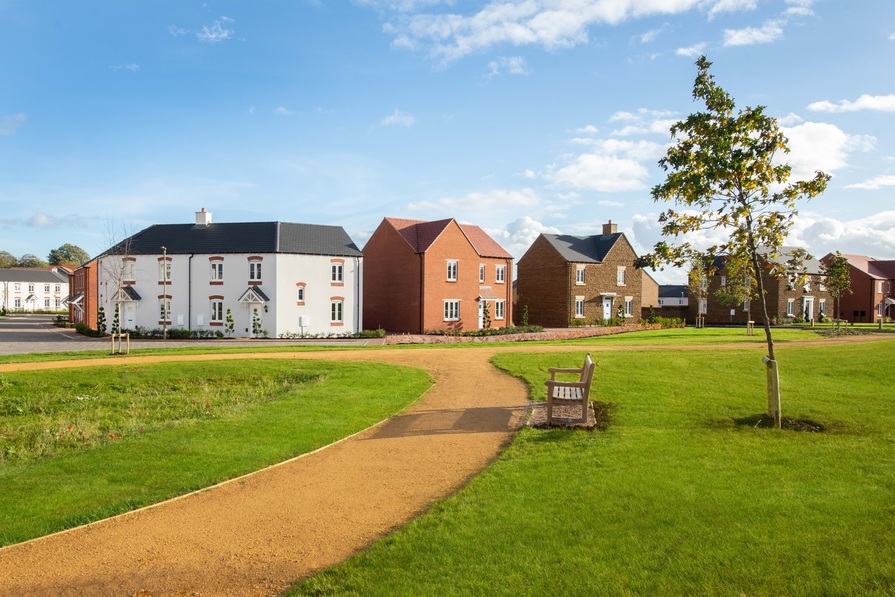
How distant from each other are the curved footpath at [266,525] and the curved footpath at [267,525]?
0.01 metres

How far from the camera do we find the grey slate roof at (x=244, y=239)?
42781 millimetres

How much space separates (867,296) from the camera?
69688 mm

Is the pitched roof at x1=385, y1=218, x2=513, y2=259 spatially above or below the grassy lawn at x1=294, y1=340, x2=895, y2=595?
above

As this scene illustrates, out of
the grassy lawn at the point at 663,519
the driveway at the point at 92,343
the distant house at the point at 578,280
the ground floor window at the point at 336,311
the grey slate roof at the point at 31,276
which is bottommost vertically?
the grassy lawn at the point at 663,519

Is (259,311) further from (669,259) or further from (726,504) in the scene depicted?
(726,504)

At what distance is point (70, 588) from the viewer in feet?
18.9

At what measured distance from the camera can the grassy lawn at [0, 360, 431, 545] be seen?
8.42 m

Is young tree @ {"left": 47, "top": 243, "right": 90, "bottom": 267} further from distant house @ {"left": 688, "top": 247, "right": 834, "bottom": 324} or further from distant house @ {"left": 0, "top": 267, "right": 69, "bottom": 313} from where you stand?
distant house @ {"left": 688, "top": 247, "right": 834, "bottom": 324}

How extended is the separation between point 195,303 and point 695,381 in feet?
117

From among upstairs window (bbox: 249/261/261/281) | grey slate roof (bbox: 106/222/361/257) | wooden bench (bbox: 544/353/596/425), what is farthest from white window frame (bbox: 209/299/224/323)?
wooden bench (bbox: 544/353/596/425)

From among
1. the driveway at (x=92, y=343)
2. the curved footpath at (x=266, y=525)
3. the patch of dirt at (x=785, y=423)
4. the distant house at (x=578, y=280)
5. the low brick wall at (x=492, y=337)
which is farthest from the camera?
the distant house at (x=578, y=280)

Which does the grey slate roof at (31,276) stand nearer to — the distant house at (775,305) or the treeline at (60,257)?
the treeline at (60,257)

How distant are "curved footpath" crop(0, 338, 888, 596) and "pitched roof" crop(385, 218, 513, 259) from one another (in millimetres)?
34542

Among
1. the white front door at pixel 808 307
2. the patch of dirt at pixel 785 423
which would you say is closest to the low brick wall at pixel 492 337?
the patch of dirt at pixel 785 423
